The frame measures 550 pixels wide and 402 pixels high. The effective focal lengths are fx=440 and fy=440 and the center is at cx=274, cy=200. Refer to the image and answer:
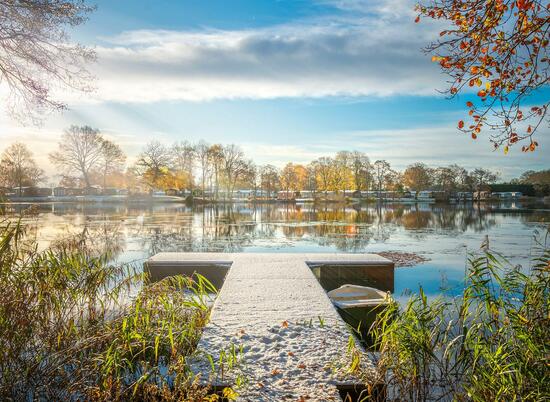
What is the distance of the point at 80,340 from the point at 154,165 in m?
57.4

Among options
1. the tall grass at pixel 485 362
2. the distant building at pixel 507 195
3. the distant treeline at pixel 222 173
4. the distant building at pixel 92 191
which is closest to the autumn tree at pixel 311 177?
the distant treeline at pixel 222 173

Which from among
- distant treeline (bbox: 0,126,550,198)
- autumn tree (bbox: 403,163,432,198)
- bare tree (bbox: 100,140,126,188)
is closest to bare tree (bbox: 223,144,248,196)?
distant treeline (bbox: 0,126,550,198)

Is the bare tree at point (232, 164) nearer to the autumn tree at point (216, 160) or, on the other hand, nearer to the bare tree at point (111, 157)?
the autumn tree at point (216, 160)

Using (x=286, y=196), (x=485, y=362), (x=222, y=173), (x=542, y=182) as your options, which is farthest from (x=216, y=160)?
(x=485, y=362)

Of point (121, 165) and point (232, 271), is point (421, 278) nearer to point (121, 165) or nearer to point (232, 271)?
point (232, 271)

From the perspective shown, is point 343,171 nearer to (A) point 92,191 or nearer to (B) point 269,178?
(B) point 269,178

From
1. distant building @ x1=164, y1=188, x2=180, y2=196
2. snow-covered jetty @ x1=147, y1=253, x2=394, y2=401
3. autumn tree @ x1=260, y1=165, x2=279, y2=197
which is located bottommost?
snow-covered jetty @ x1=147, y1=253, x2=394, y2=401

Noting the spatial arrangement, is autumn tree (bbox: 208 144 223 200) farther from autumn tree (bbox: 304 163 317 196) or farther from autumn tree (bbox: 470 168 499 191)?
autumn tree (bbox: 470 168 499 191)

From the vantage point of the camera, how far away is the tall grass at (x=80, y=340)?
169 inches

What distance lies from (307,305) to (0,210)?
4.31 metres

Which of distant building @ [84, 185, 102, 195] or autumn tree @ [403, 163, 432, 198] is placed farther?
autumn tree @ [403, 163, 432, 198]

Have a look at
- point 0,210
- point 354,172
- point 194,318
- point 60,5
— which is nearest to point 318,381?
point 194,318

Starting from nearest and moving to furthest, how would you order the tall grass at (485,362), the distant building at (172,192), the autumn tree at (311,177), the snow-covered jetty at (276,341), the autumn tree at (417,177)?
the tall grass at (485,362) → the snow-covered jetty at (276,341) → the distant building at (172,192) → the autumn tree at (311,177) → the autumn tree at (417,177)

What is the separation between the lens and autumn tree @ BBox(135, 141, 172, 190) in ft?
196
